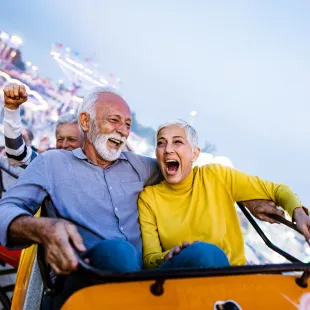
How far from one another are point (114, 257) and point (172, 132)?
1.14 meters

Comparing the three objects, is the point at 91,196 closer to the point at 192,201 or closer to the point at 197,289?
the point at 192,201

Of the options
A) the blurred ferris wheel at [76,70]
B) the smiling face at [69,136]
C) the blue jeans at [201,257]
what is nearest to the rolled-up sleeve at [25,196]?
the blue jeans at [201,257]

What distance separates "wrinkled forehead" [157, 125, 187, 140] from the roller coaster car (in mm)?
1189

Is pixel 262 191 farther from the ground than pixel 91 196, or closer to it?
farther from the ground

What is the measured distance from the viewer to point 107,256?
135 cm

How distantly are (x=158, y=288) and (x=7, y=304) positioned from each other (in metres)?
2.28

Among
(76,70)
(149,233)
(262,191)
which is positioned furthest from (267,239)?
(76,70)

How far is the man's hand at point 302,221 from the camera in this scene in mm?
1717

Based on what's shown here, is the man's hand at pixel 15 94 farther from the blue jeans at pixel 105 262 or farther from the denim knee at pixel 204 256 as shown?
the denim knee at pixel 204 256

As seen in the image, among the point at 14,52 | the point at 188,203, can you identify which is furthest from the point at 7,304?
the point at 14,52

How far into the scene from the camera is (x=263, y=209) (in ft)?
6.82

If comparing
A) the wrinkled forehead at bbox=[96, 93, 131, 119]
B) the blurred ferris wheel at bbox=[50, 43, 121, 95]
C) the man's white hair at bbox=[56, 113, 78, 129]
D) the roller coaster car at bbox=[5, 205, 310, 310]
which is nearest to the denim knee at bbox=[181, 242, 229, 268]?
the roller coaster car at bbox=[5, 205, 310, 310]

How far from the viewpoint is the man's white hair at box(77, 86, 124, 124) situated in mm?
2213

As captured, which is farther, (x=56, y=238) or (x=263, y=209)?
(x=263, y=209)
